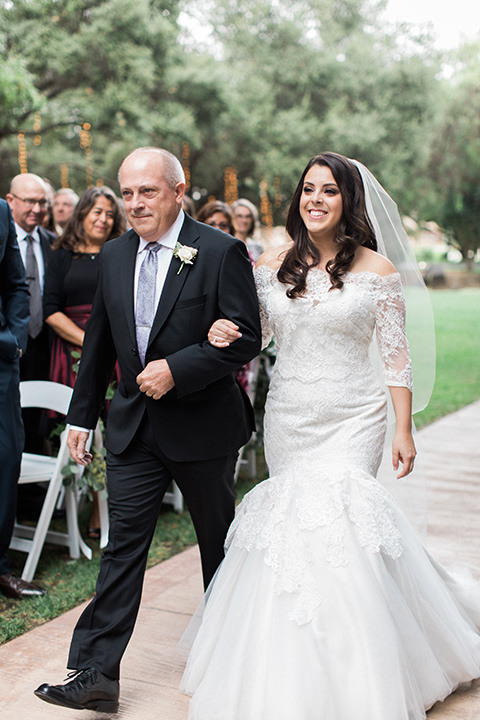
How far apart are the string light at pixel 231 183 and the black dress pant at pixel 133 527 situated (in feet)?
85.1

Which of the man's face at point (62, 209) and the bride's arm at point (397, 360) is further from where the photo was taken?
the man's face at point (62, 209)

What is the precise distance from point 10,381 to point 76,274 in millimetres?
1413

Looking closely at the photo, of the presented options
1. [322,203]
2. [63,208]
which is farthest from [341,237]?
[63,208]

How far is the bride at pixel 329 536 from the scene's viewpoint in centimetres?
295

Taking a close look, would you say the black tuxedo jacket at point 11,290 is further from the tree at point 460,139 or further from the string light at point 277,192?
the tree at point 460,139

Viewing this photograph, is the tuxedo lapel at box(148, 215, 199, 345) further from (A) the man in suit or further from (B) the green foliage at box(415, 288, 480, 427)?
(B) the green foliage at box(415, 288, 480, 427)

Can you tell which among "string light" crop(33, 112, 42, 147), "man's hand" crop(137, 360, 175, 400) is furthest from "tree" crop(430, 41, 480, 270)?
"man's hand" crop(137, 360, 175, 400)

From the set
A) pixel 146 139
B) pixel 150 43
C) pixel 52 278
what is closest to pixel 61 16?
pixel 150 43

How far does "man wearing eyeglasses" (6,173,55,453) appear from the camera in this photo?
18.9 ft

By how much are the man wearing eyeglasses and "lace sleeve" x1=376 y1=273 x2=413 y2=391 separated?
3.01 m

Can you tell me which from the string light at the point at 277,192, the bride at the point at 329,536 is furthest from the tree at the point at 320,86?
the bride at the point at 329,536

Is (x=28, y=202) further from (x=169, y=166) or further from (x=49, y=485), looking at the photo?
(x=169, y=166)

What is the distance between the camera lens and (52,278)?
5695 mm

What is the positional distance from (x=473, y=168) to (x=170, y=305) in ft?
117
